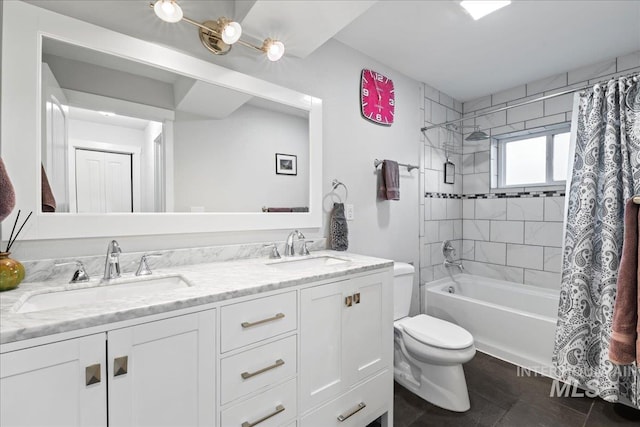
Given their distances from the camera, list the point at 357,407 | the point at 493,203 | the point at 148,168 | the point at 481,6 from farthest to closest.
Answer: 1. the point at 493,203
2. the point at 481,6
3. the point at 357,407
4. the point at 148,168

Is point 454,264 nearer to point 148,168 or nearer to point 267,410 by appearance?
point 267,410

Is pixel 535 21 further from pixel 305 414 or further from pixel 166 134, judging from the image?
pixel 305 414

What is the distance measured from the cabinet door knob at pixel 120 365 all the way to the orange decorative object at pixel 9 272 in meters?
0.52

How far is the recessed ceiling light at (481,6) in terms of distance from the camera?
1650 millimetres

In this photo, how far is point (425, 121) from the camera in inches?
110

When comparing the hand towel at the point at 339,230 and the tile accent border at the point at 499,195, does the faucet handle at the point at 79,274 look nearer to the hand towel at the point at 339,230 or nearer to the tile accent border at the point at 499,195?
the hand towel at the point at 339,230

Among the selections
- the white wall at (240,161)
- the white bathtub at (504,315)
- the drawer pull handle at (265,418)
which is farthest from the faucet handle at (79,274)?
the white bathtub at (504,315)

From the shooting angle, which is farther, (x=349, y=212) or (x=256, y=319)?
(x=349, y=212)

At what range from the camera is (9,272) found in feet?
3.11

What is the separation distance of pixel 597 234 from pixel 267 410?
7.18ft

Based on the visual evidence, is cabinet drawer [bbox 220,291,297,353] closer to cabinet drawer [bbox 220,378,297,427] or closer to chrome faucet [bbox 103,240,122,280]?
cabinet drawer [bbox 220,378,297,427]

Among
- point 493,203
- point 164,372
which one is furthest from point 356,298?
point 493,203

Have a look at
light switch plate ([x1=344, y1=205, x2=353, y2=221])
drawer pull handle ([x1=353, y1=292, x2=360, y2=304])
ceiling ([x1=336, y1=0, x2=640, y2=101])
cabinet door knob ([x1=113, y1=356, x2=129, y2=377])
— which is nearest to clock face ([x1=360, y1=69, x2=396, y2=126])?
ceiling ([x1=336, y1=0, x2=640, y2=101])

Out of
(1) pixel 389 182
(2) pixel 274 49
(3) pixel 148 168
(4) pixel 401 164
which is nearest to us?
(3) pixel 148 168
